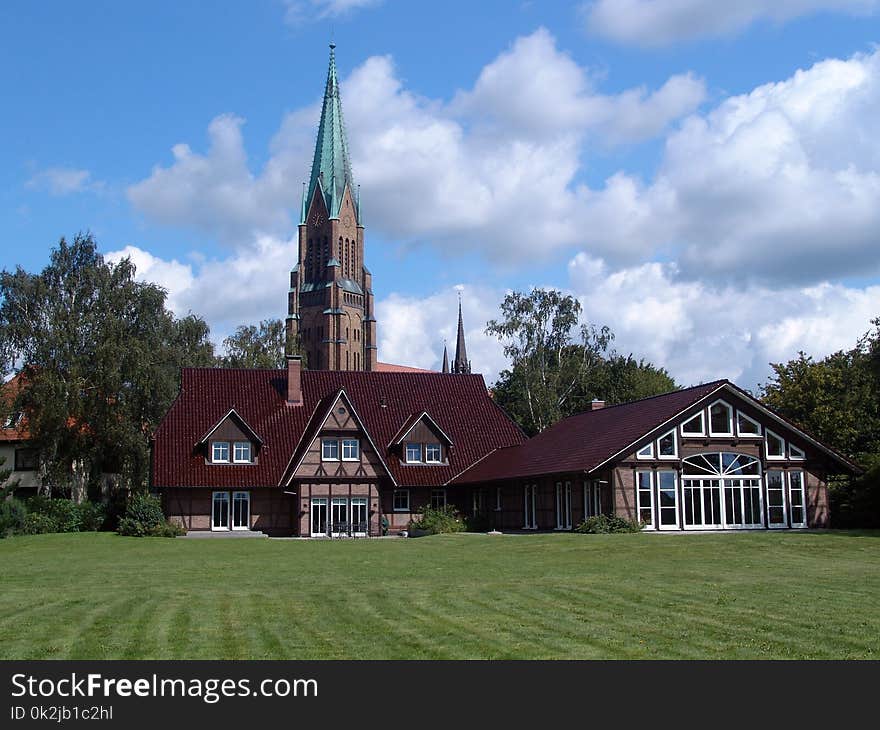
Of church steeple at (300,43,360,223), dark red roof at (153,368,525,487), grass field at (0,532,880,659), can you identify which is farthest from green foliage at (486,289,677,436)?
church steeple at (300,43,360,223)

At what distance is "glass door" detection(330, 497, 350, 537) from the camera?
46.1 meters

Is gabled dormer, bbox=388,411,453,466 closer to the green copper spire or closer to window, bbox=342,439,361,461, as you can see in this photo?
window, bbox=342,439,361,461

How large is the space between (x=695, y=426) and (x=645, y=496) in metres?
3.52

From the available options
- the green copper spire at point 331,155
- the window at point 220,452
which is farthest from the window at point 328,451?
the green copper spire at point 331,155

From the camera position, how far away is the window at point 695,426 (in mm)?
39156

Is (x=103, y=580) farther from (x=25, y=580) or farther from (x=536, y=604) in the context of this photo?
(x=536, y=604)

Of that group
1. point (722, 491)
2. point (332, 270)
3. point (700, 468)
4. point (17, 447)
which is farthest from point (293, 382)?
point (332, 270)

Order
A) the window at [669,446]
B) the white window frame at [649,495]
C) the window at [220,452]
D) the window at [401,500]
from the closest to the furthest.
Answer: the white window frame at [649,495]
the window at [669,446]
the window at [220,452]
the window at [401,500]

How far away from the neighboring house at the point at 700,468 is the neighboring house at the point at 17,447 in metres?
28.8

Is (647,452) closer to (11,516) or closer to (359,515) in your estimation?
(359,515)

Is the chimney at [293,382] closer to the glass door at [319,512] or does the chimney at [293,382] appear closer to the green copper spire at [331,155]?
the glass door at [319,512]

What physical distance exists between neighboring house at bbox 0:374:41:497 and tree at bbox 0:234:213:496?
1.08 meters
